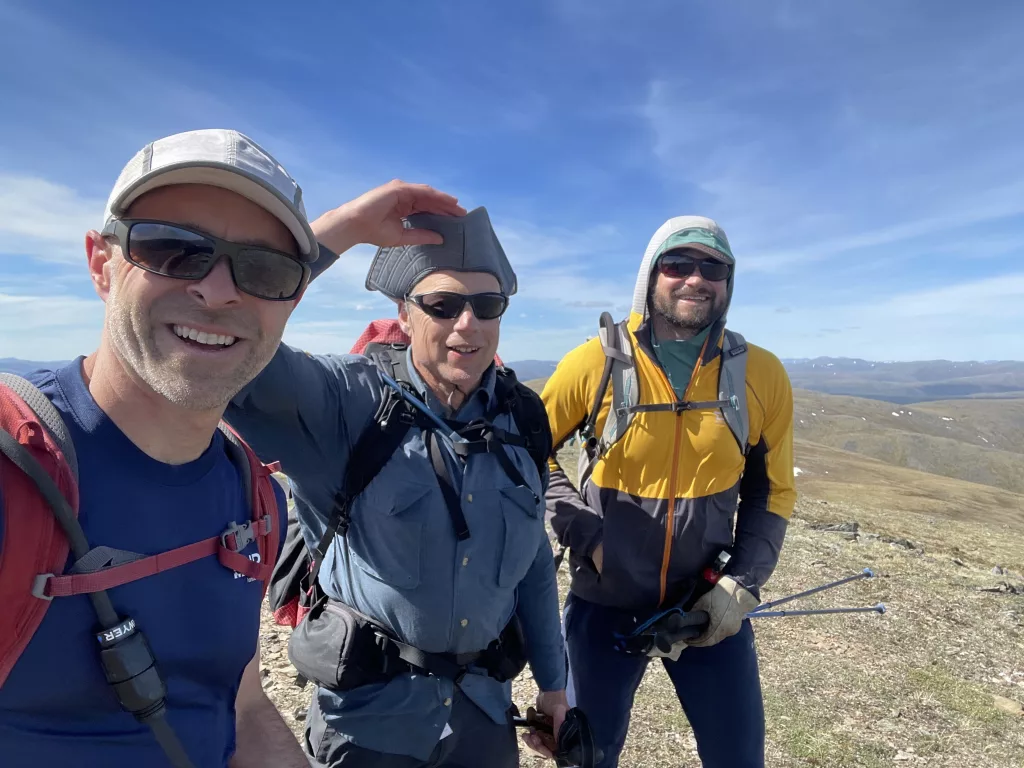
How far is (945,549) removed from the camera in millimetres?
18266

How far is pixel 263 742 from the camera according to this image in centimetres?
263

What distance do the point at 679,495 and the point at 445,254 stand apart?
283cm

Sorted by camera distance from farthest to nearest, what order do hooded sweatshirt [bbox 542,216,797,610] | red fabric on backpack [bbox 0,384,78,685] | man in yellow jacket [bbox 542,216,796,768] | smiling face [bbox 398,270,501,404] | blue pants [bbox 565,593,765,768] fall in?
hooded sweatshirt [bbox 542,216,797,610]
man in yellow jacket [bbox 542,216,796,768]
blue pants [bbox 565,593,765,768]
smiling face [bbox 398,270,501,404]
red fabric on backpack [bbox 0,384,78,685]

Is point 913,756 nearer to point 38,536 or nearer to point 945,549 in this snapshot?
point 38,536

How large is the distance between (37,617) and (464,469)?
203 cm

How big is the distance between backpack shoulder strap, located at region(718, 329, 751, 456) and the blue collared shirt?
2.39 m

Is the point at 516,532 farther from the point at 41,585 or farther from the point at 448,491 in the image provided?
the point at 41,585

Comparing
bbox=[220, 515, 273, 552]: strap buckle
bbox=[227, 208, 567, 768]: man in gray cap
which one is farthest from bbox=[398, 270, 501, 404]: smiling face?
bbox=[220, 515, 273, 552]: strap buckle

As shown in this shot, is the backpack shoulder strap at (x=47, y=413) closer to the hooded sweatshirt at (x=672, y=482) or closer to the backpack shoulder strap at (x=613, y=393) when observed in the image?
the hooded sweatshirt at (x=672, y=482)

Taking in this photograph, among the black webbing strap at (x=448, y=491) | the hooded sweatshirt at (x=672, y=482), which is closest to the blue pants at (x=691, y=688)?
the hooded sweatshirt at (x=672, y=482)

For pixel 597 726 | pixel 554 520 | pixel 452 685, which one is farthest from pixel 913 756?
pixel 452 685

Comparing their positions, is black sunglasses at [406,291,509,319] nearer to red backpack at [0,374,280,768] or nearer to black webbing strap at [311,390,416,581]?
black webbing strap at [311,390,416,581]

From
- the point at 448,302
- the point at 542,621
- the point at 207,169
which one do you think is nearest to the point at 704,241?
the point at 448,302

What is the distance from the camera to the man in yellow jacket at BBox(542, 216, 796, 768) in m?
4.70
